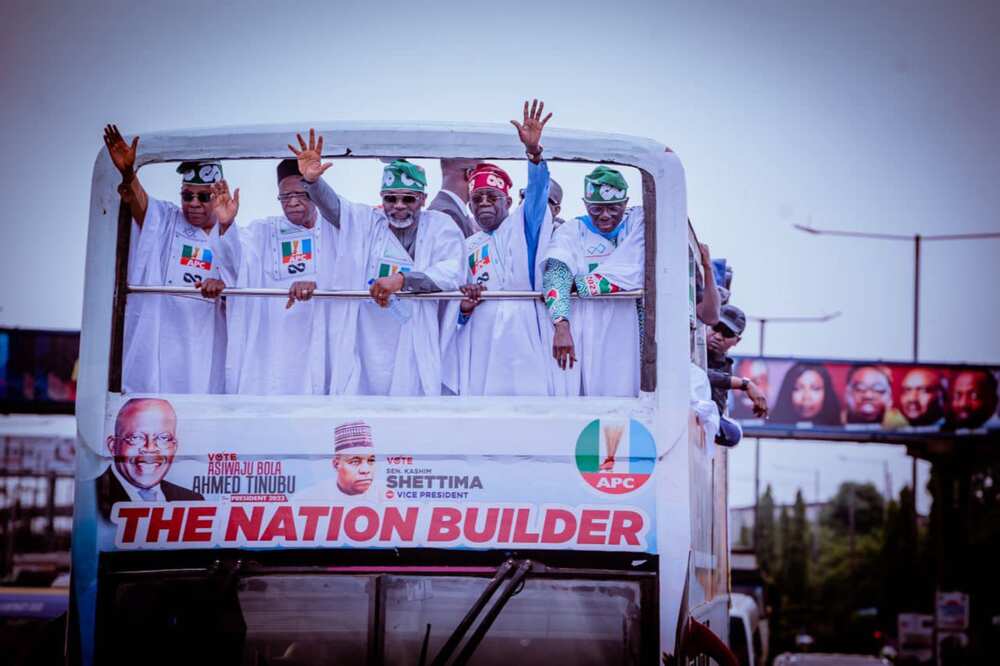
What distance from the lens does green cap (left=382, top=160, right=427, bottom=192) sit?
19.9 ft

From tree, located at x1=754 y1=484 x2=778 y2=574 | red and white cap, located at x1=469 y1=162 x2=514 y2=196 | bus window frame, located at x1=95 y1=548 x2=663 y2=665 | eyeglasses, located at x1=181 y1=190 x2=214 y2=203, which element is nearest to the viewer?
bus window frame, located at x1=95 y1=548 x2=663 y2=665

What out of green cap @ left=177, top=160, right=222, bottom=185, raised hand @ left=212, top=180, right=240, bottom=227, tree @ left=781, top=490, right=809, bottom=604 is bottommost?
tree @ left=781, top=490, right=809, bottom=604

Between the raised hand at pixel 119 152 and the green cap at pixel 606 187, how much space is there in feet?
6.37

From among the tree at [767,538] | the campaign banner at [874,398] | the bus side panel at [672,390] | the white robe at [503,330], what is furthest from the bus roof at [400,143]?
the tree at [767,538]

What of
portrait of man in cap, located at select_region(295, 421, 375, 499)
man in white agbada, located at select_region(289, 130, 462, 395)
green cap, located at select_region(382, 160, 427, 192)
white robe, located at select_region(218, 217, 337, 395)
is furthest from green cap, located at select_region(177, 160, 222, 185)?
portrait of man in cap, located at select_region(295, 421, 375, 499)

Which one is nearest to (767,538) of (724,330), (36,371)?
(36,371)

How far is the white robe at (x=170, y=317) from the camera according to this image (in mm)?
5812

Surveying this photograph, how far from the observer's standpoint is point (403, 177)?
6.08m

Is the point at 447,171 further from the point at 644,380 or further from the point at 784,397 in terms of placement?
the point at 784,397

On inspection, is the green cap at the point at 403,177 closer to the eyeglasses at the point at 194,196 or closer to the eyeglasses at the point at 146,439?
the eyeglasses at the point at 194,196

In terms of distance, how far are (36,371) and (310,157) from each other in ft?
91.4

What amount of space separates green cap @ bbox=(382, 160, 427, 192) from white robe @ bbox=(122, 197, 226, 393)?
86 cm

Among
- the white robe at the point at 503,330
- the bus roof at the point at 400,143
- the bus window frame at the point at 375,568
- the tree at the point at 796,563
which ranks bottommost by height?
the tree at the point at 796,563

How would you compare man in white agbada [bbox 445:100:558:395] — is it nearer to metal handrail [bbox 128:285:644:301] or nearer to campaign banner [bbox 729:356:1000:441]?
metal handrail [bbox 128:285:644:301]
